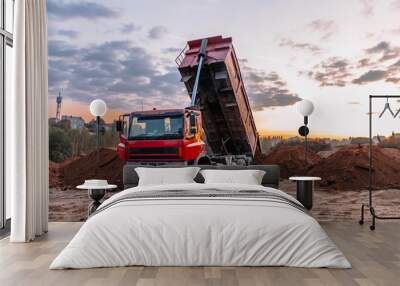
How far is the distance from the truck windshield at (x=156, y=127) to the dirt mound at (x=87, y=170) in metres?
0.47

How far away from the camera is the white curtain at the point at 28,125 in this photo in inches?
186

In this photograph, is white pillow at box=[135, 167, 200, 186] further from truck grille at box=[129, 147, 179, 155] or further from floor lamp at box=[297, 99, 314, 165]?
floor lamp at box=[297, 99, 314, 165]

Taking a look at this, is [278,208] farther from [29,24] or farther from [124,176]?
[29,24]

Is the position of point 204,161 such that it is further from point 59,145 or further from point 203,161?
point 59,145

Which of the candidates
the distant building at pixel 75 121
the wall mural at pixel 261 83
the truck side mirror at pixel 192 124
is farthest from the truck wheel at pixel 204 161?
the distant building at pixel 75 121

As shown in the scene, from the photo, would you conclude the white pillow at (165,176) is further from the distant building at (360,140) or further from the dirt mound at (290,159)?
the distant building at (360,140)

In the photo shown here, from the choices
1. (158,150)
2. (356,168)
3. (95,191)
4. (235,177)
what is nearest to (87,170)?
(95,191)

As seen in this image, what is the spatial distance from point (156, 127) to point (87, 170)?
116cm

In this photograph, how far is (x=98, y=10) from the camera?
6094mm

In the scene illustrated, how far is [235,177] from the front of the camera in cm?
552

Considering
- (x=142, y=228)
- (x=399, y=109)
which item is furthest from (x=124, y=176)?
(x=399, y=109)

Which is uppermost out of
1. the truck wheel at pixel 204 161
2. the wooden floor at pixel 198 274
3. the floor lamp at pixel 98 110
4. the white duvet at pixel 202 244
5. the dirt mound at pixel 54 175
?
the floor lamp at pixel 98 110

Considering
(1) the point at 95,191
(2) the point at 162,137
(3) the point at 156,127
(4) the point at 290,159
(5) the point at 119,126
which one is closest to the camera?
(1) the point at 95,191

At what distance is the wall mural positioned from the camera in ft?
19.9
